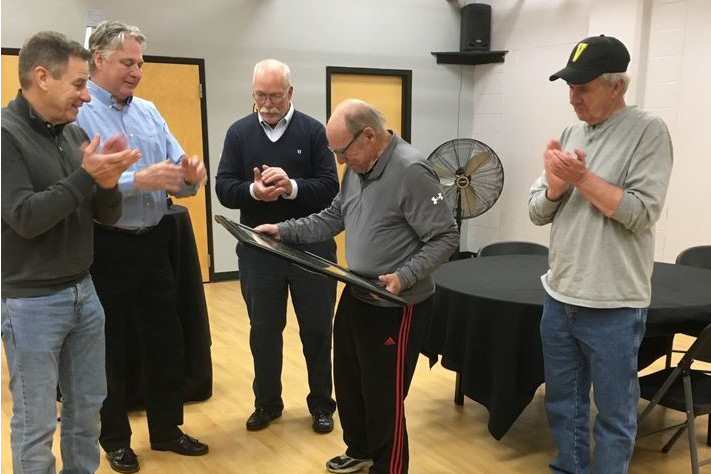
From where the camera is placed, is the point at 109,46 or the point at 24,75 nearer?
the point at 24,75

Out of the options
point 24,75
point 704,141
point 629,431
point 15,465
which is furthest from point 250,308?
point 704,141

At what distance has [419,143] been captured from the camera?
7.16 m

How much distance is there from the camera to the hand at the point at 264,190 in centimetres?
264

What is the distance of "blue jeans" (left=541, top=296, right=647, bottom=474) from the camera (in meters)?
2.01

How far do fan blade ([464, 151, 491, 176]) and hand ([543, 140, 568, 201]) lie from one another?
12.5ft

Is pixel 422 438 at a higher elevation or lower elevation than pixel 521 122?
lower

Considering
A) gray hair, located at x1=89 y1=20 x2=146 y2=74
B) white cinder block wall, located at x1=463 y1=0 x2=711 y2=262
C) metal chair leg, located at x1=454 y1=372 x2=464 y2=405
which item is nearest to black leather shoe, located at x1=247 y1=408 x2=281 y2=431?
metal chair leg, located at x1=454 y1=372 x2=464 y2=405

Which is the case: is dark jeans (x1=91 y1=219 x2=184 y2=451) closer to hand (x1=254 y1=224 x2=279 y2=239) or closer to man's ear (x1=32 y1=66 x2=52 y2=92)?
hand (x1=254 y1=224 x2=279 y2=239)

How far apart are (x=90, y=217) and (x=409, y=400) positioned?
2036mm

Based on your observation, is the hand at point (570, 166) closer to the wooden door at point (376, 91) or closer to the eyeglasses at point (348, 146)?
the eyeglasses at point (348, 146)

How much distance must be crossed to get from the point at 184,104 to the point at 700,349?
15.9ft

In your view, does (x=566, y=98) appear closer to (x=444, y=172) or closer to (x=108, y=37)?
(x=444, y=172)

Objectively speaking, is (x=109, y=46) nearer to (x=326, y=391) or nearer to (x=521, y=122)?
(x=326, y=391)

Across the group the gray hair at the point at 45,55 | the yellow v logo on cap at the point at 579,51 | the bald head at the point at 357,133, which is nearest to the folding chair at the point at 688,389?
the yellow v logo on cap at the point at 579,51
